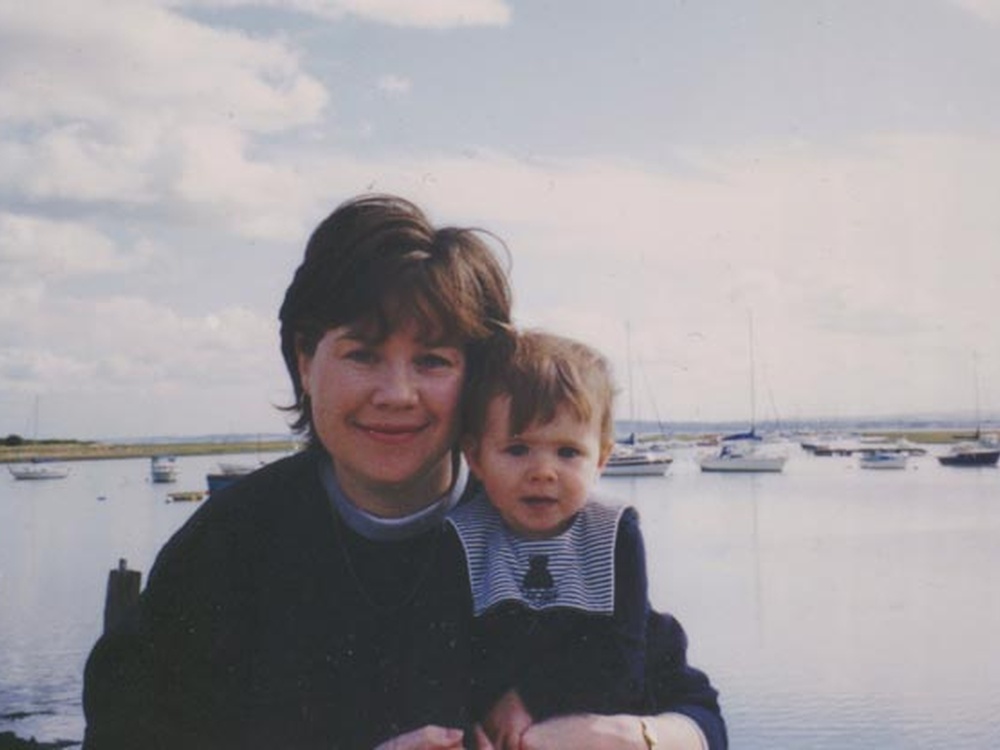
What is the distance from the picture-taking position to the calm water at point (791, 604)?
19766mm

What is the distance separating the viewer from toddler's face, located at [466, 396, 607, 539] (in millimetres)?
2650

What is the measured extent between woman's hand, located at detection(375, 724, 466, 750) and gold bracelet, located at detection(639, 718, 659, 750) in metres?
0.40

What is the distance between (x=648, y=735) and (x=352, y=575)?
27.9 inches

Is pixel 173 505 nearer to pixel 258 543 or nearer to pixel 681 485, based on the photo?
pixel 681 485

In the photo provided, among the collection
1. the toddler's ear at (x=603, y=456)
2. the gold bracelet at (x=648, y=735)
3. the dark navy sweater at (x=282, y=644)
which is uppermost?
the toddler's ear at (x=603, y=456)

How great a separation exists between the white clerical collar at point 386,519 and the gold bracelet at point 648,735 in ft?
2.04

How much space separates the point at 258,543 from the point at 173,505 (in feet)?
196

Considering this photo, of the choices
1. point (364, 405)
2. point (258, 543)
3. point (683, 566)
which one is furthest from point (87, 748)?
point (683, 566)

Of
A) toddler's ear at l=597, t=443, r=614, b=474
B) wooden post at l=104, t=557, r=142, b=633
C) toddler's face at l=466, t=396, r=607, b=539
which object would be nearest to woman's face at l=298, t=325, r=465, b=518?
toddler's face at l=466, t=396, r=607, b=539

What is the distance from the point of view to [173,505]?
196 feet

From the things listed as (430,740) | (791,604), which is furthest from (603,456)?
(791,604)

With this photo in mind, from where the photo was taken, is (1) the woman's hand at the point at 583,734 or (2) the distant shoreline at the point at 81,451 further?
(2) the distant shoreline at the point at 81,451

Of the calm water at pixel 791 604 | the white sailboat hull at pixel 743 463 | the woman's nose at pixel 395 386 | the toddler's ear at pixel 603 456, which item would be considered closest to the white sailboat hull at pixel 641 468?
the white sailboat hull at pixel 743 463

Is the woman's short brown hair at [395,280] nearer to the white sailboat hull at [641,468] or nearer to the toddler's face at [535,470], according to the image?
the toddler's face at [535,470]
